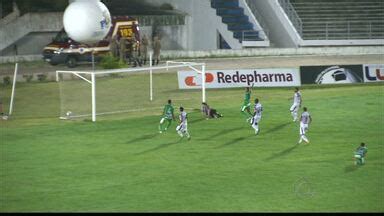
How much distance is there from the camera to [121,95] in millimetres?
47219

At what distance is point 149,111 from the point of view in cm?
4359

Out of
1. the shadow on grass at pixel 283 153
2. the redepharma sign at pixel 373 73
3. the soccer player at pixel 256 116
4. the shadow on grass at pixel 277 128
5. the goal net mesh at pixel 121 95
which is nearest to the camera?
the shadow on grass at pixel 283 153

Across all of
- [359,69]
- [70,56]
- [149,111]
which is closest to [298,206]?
[149,111]

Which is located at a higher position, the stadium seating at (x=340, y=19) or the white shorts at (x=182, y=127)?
the stadium seating at (x=340, y=19)

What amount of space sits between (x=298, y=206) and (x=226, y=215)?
3.12 m

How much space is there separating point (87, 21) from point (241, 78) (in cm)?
2142

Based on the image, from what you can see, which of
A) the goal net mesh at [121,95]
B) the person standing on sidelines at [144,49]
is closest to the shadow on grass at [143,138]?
the goal net mesh at [121,95]

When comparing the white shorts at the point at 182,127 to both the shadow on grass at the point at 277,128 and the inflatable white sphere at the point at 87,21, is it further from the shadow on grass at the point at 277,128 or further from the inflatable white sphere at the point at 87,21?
the inflatable white sphere at the point at 87,21

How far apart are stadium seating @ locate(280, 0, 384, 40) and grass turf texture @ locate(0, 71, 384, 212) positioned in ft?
65.5

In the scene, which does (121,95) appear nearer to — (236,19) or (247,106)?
(247,106)

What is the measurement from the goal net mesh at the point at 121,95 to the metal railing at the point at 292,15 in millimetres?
15178

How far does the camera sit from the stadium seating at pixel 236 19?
6575 cm

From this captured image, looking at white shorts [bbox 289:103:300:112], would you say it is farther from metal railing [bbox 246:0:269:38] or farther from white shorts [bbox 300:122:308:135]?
metal railing [bbox 246:0:269:38]

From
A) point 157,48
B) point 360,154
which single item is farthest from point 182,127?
point 157,48
